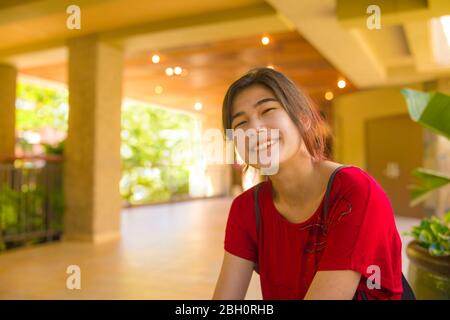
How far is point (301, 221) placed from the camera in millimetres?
818

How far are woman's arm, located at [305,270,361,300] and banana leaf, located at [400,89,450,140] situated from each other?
1084 millimetres

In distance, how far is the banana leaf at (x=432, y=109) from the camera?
156 centimetres

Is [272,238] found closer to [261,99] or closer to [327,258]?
[327,258]

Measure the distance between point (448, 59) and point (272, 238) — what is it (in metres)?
5.55

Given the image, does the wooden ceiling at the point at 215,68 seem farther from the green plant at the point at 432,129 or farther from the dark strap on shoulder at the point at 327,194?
the dark strap on shoulder at the point at 327,194

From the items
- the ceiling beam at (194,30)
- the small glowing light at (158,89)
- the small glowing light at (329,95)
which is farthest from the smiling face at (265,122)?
the small glowing light at (329,95)

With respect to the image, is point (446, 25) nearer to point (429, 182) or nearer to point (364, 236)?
point (429, 182)

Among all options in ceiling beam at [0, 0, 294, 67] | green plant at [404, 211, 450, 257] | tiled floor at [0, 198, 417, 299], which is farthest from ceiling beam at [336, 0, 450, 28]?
green plant at [404, 211, 450, 257]

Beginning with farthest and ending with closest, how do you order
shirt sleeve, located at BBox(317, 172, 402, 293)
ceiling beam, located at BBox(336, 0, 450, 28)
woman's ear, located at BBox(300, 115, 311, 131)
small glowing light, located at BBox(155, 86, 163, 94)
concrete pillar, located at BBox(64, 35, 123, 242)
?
small glowing light, located at BBox(155, 86, 163, 94)
concrete pillar, located at BBox(64, 35, 123, 242)
ceiling beam, located at BBox(336, 0, 450, 28)
woman's ear, located at BBox(300, 115, 311, 131)
shirt sleeve, located at BBox(317, 172, 402, 293)

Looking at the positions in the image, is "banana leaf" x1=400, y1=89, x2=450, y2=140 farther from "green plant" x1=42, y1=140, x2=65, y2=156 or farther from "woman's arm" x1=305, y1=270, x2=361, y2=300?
"green plant" x1=42, y1=140, x2=65, y2=156

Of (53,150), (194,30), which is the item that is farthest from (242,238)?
(53,150)

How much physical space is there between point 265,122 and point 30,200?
179 inches

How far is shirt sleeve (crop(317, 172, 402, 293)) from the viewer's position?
27.7 inches

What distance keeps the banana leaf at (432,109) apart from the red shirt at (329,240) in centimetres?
96
